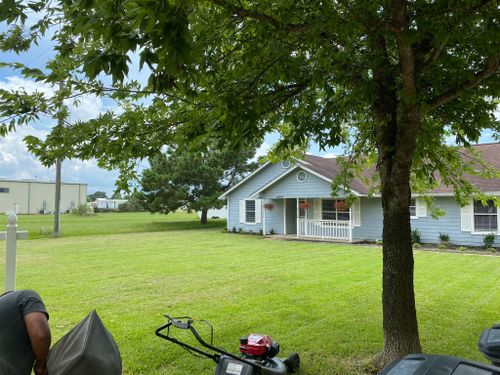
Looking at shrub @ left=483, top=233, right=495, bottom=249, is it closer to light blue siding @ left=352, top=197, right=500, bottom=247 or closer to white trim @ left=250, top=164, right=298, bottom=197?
light blue siding @ left=352, top=197, right=500, bottom=247

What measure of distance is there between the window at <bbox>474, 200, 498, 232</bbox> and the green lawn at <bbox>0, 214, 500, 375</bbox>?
2761 mm

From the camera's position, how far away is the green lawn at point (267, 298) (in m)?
5.17

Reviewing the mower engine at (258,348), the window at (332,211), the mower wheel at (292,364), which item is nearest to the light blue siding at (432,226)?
the window at (332,211)

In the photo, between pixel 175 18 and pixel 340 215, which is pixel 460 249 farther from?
pixel 175 18

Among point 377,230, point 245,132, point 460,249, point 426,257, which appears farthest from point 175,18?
point 377,230

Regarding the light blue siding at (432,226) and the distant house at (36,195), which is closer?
the light blue siding at (432,226)

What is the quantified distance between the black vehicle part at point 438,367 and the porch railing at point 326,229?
17.3m

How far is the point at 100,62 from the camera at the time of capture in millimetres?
2199

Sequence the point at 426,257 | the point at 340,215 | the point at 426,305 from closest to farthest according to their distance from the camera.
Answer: the point at 426,305 < the point at 426,257 < the point at 340,215

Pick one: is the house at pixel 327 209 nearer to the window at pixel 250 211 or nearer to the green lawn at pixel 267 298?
the window at pixel 250 211

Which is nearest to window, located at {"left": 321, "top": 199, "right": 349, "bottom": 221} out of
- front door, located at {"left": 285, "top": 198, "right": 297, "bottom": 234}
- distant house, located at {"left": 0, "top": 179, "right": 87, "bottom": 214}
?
front door, located at {"left": 285, "top": 198, "right": 297, "bottom": 234}

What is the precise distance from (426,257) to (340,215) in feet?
24.3

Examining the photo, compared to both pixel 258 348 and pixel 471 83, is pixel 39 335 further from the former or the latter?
pixel 471 83

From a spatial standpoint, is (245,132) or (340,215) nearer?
(245,132)
